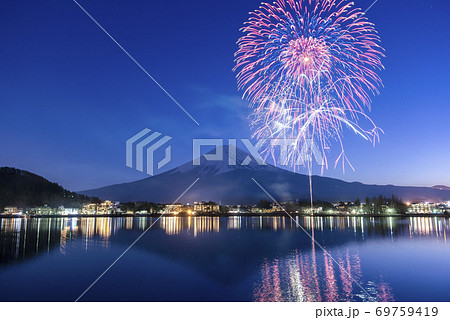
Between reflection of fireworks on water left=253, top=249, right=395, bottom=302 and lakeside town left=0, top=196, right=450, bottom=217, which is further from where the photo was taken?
lakeside town left=0, top=196, right=450, bottom=217

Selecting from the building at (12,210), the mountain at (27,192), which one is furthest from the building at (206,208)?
the building at (12,210)

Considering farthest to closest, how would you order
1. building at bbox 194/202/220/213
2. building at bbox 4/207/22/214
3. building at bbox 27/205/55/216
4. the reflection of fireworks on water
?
building at bbox 194/202/220/213 < building at bbox 27/205/55/216 < building at bbox 4/207/22/214 < the reflection of fireworks on water

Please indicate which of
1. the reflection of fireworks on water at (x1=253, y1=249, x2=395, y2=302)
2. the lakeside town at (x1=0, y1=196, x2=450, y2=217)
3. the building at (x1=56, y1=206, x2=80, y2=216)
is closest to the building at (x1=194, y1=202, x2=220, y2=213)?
the lakeside town at (x1=0, y1=196, x2=450, y2=217)

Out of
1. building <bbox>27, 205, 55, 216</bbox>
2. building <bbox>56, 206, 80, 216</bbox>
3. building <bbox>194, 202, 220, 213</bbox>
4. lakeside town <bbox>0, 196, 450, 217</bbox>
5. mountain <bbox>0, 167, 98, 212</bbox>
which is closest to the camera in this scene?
mountain <bbox>0, 167, 98, 212</bbox>

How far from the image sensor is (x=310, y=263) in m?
15.9

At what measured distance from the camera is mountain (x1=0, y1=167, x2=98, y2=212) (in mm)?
104794

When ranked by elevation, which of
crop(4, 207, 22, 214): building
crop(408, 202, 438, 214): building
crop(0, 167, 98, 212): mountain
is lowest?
crop(408, 202, 438, 214): building

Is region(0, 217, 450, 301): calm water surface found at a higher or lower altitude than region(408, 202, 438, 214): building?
higher

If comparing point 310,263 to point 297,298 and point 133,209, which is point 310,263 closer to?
point 297,298

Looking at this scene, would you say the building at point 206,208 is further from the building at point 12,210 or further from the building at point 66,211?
the building at point 12,210

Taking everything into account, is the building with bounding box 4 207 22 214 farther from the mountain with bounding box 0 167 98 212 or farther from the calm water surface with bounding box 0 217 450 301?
the calm water surface with bounding box 0 217 450 301
